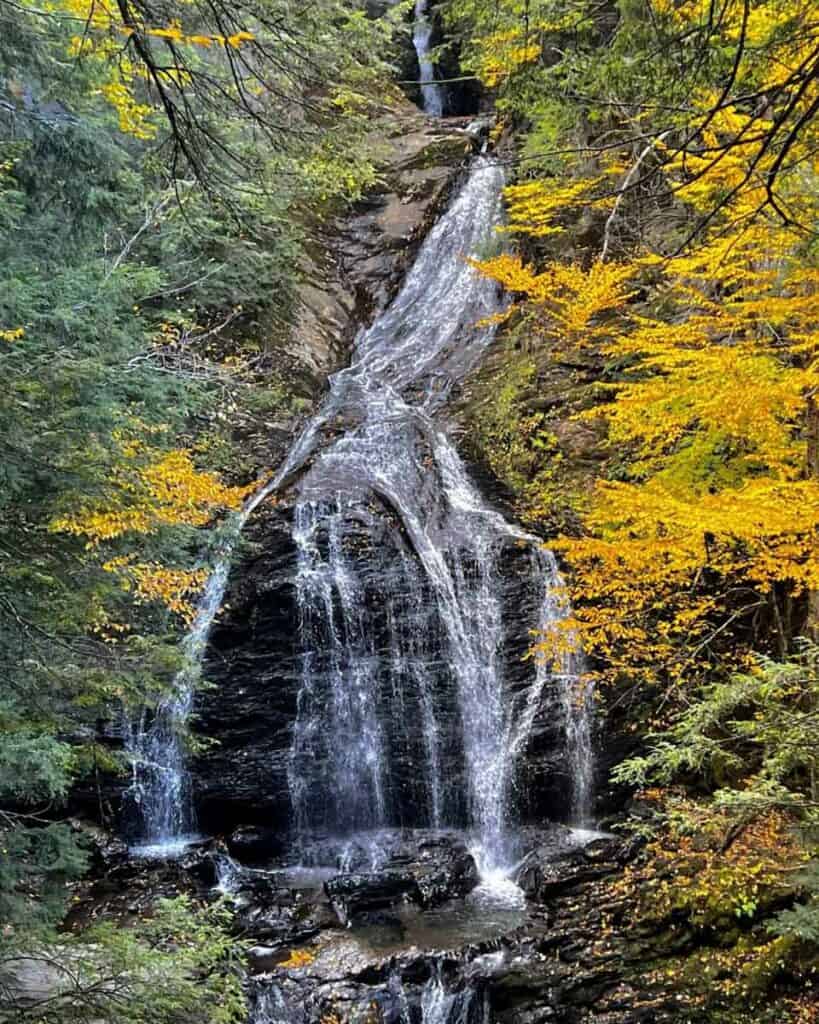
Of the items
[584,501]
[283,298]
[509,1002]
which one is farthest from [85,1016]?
[283,298]

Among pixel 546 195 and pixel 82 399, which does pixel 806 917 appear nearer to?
pixel 82 399

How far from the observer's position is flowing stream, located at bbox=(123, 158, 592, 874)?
947 centimetres

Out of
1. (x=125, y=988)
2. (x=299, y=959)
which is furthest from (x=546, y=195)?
(x=125, y=988)

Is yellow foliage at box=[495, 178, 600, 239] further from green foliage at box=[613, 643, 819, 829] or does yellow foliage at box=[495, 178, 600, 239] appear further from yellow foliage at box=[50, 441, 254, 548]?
green foliage at box=[613, 643, 819, 829]

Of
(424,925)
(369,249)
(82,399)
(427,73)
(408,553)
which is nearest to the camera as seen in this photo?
(82,399)

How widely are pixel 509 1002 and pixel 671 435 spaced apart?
16.2 feet

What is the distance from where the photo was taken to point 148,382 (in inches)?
225

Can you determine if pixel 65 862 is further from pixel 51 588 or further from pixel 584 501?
pixel 584 501

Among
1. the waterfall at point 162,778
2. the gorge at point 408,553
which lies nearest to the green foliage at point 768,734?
the gorge at point 408,553

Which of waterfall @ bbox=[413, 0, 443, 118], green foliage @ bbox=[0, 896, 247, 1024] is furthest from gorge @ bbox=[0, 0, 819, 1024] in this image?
waterfall @ bbox=[413, 0, 443, 118]

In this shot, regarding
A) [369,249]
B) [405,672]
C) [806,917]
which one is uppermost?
[369,249]

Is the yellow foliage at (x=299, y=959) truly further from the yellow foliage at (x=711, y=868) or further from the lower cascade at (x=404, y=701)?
the yellow foliage at (x=711, y=868)

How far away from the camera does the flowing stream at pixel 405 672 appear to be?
9.47 m

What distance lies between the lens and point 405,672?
9.84m
